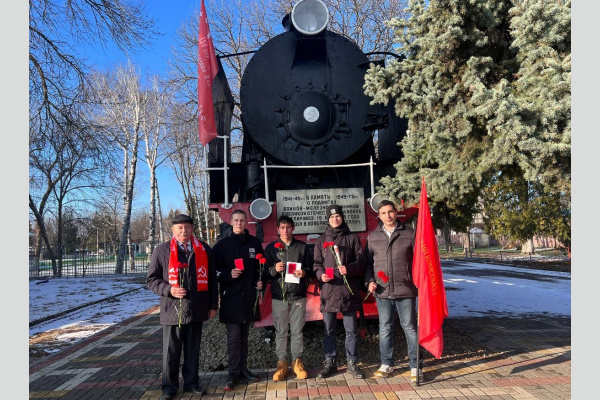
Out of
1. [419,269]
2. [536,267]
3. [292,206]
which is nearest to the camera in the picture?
[419,269]

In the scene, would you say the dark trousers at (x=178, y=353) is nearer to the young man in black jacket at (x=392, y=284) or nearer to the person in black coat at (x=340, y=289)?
the person in black coat at (x=340, y=289)

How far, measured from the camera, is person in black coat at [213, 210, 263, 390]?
4195 mm

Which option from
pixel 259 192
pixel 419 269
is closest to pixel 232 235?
pixel 259 192

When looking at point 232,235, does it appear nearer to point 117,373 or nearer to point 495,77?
point 117,373

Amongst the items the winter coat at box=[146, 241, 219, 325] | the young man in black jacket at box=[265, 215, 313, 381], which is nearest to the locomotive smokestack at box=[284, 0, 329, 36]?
the young man in black jacket at box=[265, 215, 313, 381]

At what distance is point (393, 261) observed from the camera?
14.2 ft

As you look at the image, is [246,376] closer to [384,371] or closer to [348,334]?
[348,334]

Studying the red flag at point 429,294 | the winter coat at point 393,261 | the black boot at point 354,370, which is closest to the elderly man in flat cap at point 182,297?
the black boot at point 354,370

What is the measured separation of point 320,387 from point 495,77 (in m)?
3.82

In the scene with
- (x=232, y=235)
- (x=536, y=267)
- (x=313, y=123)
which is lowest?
(x=536, y=267)

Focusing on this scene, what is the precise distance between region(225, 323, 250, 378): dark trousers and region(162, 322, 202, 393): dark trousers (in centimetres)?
32

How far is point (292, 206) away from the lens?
5383mm

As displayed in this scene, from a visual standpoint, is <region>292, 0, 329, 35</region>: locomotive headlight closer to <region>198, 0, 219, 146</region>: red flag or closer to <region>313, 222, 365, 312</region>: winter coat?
<region>198, 0, 219, 146</region>: red flag

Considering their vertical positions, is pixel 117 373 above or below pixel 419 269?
below
